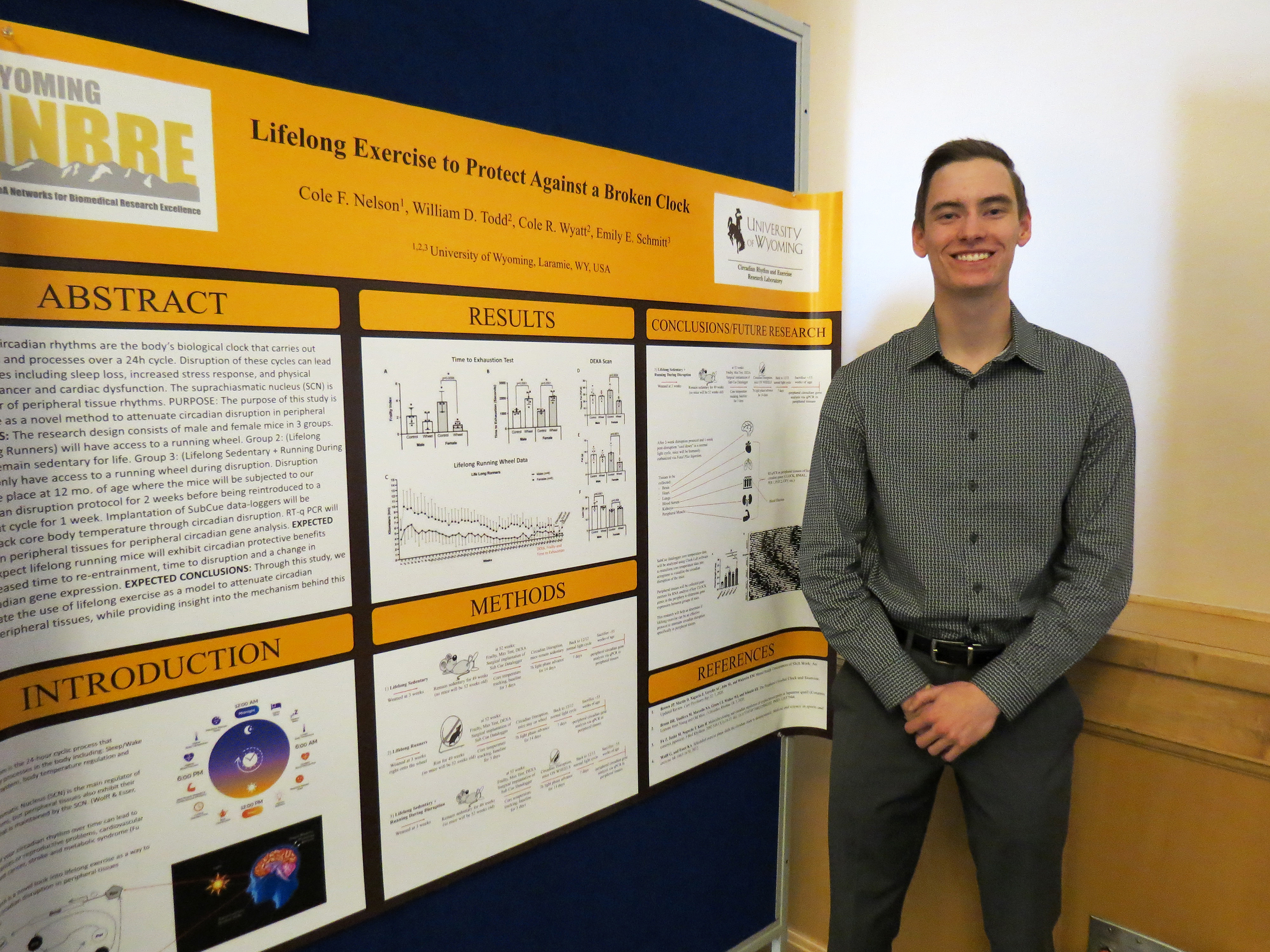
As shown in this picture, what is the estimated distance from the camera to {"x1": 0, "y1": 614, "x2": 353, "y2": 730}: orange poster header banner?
95 centimetres

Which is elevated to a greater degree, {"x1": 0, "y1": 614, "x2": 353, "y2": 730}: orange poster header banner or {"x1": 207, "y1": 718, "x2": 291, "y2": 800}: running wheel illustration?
{"x1": 0, "y1": 614, "x2": 353, "y2": 730}: orange poster header banner

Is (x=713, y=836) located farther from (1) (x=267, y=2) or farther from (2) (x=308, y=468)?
(1) (x=267, y=2)

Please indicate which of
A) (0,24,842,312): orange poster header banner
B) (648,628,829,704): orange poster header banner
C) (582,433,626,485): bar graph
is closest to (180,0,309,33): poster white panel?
(0,24,842,312): orange poster header banner

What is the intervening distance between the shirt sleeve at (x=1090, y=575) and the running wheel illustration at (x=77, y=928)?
136 cm

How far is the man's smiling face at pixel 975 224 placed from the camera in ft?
4.42

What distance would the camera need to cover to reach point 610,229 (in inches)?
57.7

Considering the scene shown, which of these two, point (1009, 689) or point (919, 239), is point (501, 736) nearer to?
point (1009, 689)

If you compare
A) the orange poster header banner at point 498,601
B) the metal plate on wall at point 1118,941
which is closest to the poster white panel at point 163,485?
the orange poster header banner at point 498,601

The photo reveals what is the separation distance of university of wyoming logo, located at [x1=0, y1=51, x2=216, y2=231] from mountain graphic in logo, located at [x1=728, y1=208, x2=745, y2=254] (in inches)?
40.1

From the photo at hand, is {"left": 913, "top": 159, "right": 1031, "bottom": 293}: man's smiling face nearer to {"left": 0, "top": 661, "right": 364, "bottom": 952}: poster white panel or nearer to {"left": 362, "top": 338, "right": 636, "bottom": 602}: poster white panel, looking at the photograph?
{"left": 362, "top": 338, "right": 636, "bottom": 602}: poster white panel

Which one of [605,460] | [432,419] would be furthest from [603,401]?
[432,419]

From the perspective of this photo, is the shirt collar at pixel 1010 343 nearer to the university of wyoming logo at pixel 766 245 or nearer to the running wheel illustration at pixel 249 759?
the university of wyoming logo at pixel 766 245

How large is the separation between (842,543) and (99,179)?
1294 mm

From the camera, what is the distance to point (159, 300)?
1.00 meters
